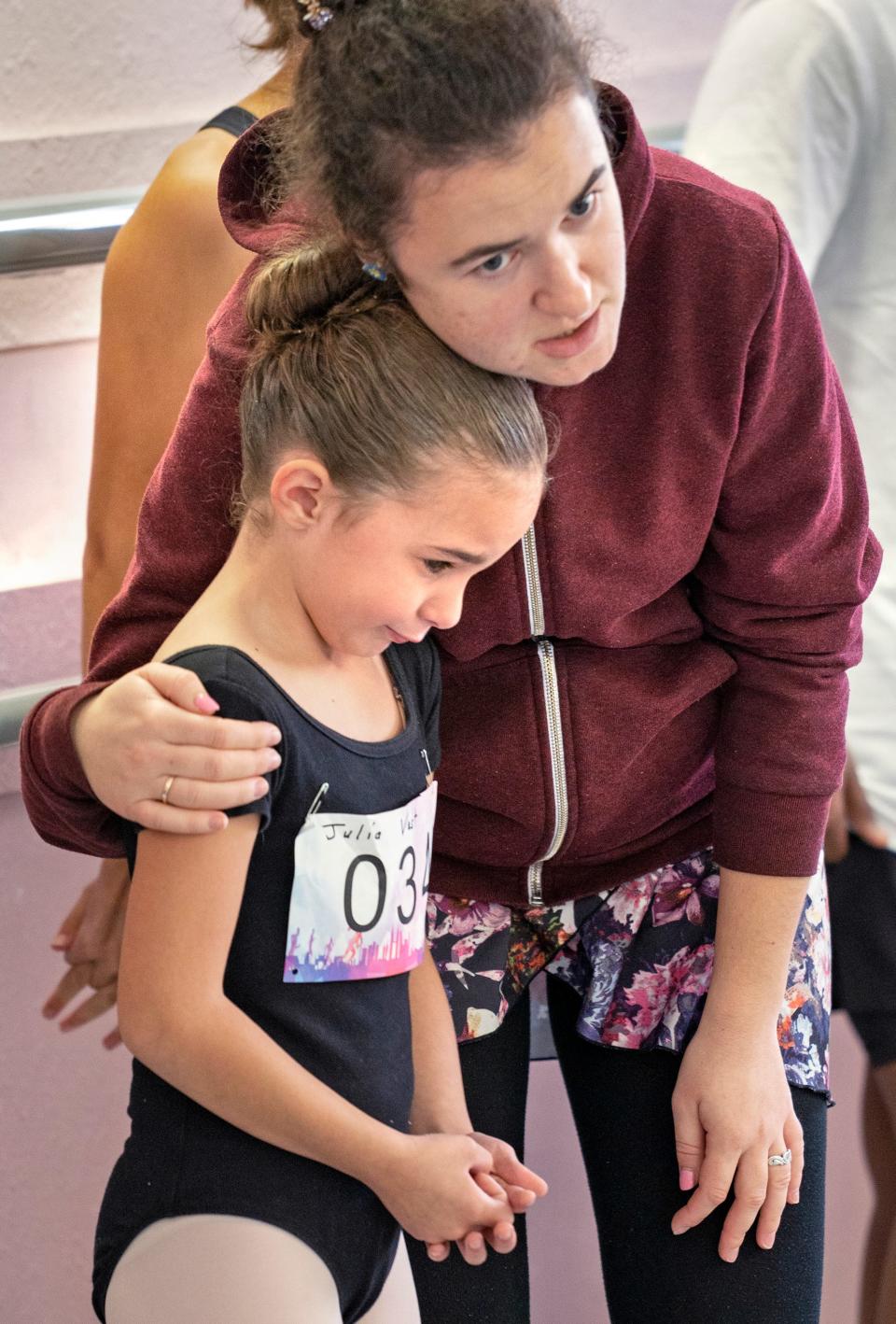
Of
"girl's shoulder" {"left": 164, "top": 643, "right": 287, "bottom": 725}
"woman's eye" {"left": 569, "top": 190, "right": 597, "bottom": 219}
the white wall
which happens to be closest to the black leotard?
"girl's shoulder" {"left": 164, "top": 643, "right": 287, "bottom": 725}

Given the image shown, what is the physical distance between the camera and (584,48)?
0.92 m

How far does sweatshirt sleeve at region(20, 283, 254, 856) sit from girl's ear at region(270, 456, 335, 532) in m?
0.13

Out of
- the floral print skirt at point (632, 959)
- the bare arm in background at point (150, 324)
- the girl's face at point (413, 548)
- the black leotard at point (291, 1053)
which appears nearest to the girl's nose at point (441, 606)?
the girl's face at point (413, 548)

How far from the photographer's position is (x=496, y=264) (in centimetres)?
90

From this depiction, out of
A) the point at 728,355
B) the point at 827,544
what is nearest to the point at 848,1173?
the point at 827,544

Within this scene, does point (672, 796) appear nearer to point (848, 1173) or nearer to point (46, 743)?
point (46, 743)

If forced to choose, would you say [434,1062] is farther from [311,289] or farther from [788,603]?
[311,289]

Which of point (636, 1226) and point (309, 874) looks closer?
point (309, 874)

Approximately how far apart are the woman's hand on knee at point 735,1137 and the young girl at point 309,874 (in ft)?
0.60

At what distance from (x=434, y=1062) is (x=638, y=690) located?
336 mm

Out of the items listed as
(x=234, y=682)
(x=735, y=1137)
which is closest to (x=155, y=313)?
(x=234, y=682)

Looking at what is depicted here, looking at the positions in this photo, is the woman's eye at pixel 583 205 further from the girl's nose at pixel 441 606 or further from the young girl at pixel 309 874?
the girl's nose at pixel 441 606

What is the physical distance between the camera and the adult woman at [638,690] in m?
0.97

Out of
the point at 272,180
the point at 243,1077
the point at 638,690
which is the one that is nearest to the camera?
the point at 243,1077
